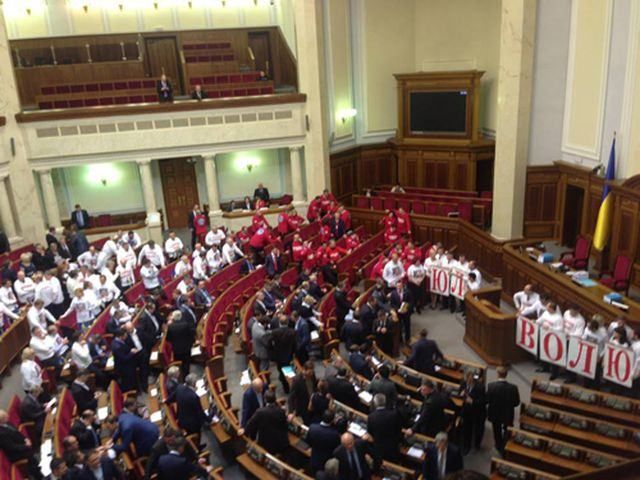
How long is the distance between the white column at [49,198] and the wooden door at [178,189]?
3.31 metres

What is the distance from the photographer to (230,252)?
1264 cm

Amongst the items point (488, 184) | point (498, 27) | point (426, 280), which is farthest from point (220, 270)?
point (498, 27)

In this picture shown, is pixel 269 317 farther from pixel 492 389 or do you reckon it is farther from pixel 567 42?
pixel 567 42

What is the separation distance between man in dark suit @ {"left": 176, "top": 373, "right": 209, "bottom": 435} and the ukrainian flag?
324 inches

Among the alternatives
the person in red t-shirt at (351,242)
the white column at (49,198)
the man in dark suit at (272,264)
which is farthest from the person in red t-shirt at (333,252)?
the white column at (49,198)

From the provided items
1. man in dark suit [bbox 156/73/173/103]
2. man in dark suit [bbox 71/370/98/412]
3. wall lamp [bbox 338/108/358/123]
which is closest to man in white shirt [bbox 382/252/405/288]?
man in dark suit [bbox 71/370/98/412]

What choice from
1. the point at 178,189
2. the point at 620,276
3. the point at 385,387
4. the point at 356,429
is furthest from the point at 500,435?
the point at 178,189

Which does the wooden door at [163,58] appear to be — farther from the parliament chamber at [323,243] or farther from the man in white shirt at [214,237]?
the man in white shirt at [214,237]

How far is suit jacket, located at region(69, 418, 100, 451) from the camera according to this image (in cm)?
626

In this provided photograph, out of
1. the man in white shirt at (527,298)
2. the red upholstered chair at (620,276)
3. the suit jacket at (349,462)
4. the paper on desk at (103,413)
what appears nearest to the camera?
the suit jacket at (349,462)

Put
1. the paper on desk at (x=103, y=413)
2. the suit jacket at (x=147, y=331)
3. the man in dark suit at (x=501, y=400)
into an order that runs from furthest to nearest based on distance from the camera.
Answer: the suit jacket at (x=147, y=331)
the paper on desk at (x=103, y=413)
the man in dark suit at (x=501, y=400)

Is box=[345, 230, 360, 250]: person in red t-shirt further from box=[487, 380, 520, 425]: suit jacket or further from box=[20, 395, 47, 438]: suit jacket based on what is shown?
box=[20, 395, 47, 438]: suit jacket

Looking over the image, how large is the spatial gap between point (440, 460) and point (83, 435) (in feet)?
12.5

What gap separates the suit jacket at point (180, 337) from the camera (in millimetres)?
8461
